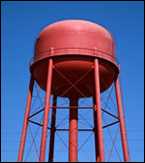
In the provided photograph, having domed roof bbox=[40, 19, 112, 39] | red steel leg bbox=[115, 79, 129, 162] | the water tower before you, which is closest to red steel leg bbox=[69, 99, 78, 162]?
the water tower

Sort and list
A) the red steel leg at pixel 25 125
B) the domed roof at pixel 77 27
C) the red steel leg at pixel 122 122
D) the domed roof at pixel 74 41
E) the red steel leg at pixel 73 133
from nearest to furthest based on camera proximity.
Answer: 1. the red steel leg at pixel 122 122
2. the red steel leg at pixel 25 125
3. the domed roof at pixel 74 41
4. the red steel leg at pixel 73 133
5. the domed roof at pixel 77 27

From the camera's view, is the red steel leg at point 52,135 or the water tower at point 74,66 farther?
the red steel leg at point 52,135

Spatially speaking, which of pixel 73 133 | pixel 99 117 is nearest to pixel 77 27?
pixel 99 117

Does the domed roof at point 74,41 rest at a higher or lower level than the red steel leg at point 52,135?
higher

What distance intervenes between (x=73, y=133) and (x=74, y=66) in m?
4.03

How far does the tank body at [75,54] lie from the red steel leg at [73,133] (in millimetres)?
1118

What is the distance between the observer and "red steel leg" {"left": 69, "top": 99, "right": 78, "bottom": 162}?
21.9 meters

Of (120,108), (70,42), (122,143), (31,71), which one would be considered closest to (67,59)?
(70,42)

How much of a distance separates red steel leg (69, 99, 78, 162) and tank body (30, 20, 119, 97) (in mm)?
1118

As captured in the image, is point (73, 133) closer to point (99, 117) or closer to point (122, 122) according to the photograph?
point (122, 122)

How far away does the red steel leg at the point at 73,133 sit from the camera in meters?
21.9

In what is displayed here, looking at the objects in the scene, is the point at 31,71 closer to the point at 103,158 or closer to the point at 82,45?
the point at 82,45

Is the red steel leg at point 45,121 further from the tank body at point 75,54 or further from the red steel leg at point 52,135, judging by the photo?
the red steel leg at point 52,135

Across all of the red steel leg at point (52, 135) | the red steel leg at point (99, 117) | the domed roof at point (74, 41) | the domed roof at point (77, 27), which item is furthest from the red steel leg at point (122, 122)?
the red steel leg at point (52, 135)
